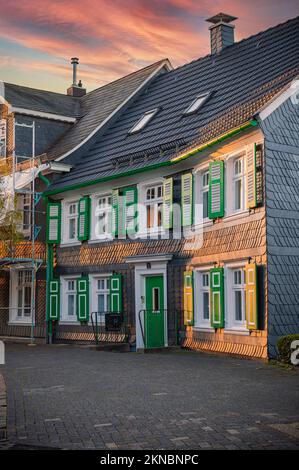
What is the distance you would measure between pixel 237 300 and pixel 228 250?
4.03 feet

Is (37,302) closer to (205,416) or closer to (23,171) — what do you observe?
(23,171)

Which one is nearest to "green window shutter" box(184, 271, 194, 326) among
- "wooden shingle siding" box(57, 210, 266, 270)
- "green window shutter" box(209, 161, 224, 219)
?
"wooden shingle siding" box(57, 210, 266, 270)

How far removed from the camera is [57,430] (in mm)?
7570

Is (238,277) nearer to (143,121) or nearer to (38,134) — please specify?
(143,121)

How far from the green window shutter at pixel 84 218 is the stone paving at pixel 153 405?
7.39m

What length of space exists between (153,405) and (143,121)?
1517 cm

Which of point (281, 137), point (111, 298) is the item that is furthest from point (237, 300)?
point (111, 298)

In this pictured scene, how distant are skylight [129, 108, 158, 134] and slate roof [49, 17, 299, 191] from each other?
0.24m

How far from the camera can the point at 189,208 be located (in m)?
18.2

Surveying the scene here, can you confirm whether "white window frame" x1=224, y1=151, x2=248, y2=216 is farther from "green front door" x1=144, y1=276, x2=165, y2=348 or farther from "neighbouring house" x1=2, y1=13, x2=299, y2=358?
"green front door" x1=144, y1=276, x2=165, y2=348

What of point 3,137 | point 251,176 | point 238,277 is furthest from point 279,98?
point 3,137

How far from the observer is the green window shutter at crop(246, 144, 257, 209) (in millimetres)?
15430

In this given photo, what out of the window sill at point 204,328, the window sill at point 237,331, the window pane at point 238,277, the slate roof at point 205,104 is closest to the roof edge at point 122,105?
the slate roof at point 205,104

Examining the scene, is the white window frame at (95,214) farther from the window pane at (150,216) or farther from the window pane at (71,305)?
the window pane at (71,305)
